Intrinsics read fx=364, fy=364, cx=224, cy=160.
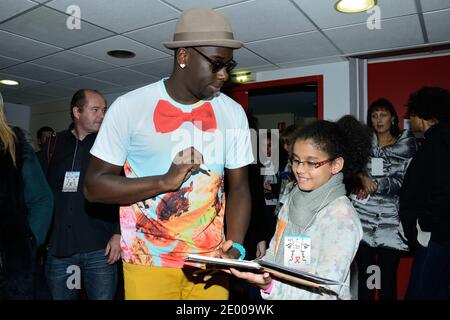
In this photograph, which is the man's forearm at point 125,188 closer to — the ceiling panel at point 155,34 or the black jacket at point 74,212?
the black jacket at point 74,212

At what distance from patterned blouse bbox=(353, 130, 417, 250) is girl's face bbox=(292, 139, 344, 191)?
182 centimetres

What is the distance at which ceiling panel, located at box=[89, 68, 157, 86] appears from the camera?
5.27 meters

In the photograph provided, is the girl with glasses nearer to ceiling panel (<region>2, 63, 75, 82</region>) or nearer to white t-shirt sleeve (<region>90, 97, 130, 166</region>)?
white t-shirt sleeve (<region>90, 97, 130, 166</region>)

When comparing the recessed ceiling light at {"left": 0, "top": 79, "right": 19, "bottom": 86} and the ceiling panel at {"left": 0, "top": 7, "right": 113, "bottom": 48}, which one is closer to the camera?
the ceiling panel at {"left": 0, "top": 7, "right": 113, "bottom": 48}

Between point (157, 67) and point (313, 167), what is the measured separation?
3.90m

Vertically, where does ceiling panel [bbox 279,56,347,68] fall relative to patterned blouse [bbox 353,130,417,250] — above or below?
above

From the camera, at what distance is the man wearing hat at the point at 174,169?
4.33 feet

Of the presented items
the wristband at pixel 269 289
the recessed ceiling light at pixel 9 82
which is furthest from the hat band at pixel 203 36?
the recessed ceiling light at pixel 9 82

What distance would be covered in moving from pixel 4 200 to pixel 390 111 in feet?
10.5

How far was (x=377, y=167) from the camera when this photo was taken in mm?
3234

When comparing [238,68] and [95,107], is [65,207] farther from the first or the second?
[238,68]

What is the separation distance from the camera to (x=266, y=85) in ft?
16.8

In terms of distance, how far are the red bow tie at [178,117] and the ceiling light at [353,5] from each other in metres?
2.11

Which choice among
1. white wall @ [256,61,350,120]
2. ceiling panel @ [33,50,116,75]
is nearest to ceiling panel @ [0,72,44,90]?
ceiling panel @ [33,50,116,75]
